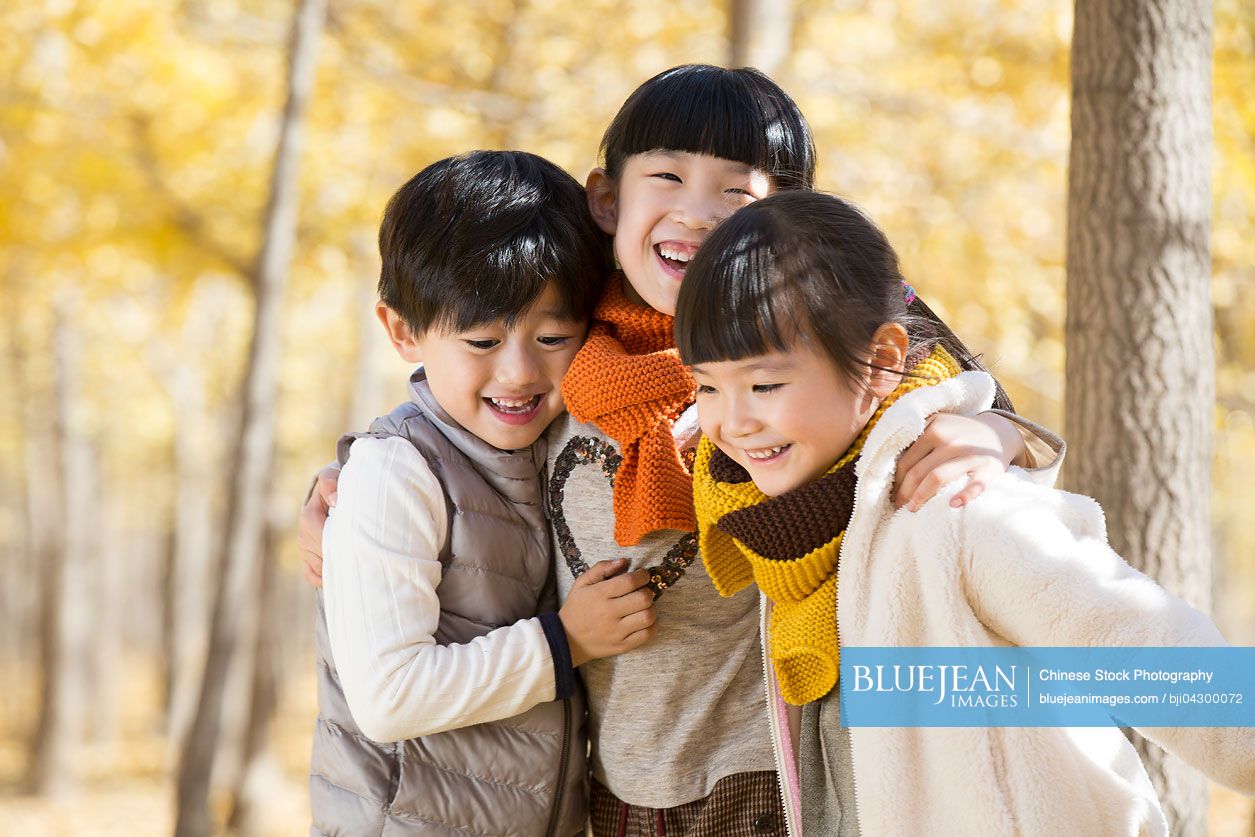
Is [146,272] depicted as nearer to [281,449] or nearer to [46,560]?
[46,560]

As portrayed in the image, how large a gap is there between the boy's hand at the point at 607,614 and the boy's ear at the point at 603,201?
0.63m

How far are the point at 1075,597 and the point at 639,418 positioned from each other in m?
0.78

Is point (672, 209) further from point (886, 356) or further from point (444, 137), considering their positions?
point (444, 137)

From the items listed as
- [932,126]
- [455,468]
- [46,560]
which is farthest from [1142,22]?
[46,560]

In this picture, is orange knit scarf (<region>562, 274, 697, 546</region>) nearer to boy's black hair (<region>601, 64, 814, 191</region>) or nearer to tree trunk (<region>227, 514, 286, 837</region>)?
boy's black hair (<region>601, 64, 814, 191</region>)

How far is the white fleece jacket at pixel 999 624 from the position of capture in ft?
4.75

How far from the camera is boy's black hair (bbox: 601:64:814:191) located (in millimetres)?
2010

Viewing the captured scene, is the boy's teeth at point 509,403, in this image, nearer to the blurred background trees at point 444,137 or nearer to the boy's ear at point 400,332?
the boy's ear at point 400,332

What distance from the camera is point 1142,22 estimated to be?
2.64 meters

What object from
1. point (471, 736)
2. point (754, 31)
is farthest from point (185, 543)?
point (471, 736)

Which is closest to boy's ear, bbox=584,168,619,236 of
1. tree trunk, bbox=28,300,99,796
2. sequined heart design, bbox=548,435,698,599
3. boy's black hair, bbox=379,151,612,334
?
boy's black hair, bbox=379,151,612,334

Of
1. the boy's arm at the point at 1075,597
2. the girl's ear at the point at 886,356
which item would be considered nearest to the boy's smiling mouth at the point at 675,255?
the girl's ear at the point at 886,356

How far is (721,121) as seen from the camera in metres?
2.00

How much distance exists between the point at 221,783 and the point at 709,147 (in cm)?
797
